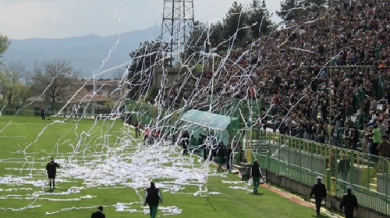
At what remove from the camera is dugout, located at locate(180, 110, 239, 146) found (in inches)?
1751

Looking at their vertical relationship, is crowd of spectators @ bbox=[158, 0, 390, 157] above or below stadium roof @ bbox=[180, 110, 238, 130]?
above

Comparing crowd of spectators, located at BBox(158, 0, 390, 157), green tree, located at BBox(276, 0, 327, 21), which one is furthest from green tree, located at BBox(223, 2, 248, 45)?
crowd of spectators, located at BBox(158, 0, 390, 157)

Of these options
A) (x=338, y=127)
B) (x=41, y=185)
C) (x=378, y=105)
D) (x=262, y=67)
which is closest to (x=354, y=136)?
(x=338, y=127)

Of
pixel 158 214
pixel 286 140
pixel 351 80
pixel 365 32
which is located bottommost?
pixel 158 214

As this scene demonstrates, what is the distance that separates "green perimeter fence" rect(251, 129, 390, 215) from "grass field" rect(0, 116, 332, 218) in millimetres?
1739

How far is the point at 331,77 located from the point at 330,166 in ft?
35.3

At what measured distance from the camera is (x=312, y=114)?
125 ft

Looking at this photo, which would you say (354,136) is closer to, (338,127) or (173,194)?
(338,127)

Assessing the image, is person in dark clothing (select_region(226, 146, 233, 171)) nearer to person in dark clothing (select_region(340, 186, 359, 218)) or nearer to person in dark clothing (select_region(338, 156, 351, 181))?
person in dark clothing (select_region(338, 156, 351, 181))

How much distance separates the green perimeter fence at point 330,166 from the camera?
83.6 ft

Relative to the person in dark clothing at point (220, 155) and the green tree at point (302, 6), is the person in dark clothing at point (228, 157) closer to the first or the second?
the person in dark clothing at point (220, 155)

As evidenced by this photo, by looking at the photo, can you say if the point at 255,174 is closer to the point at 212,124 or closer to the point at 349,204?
the point at 349,204

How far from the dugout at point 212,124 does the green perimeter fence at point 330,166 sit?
4.29 m

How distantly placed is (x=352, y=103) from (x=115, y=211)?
1481 cm
